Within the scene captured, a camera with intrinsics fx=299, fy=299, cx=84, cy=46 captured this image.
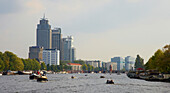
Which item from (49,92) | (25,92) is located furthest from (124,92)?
(25,92)

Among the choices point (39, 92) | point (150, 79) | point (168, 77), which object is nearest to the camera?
point (39, 92)

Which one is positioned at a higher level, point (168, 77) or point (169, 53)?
point (169, 53)

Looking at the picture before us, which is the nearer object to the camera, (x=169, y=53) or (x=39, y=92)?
(x=39, y=92)

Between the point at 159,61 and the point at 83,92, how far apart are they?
226 feet

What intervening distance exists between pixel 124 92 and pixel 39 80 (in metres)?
62.9

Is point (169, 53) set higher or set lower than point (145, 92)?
higher

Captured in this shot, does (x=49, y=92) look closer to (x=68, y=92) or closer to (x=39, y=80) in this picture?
(x=68, y=92)

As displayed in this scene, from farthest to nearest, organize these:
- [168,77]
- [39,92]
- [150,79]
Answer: [150,79], [168,77], [39,92]

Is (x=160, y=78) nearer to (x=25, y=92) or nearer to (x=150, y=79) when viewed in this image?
(x=150, y=79)

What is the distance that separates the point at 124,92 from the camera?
308 ft

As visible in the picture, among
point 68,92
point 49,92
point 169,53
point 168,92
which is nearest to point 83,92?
point 68,92

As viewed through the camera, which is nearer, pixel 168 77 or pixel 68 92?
pixel 68 92

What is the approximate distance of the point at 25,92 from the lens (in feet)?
295

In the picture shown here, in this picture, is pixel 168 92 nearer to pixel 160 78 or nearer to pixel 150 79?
pixel 160 78
